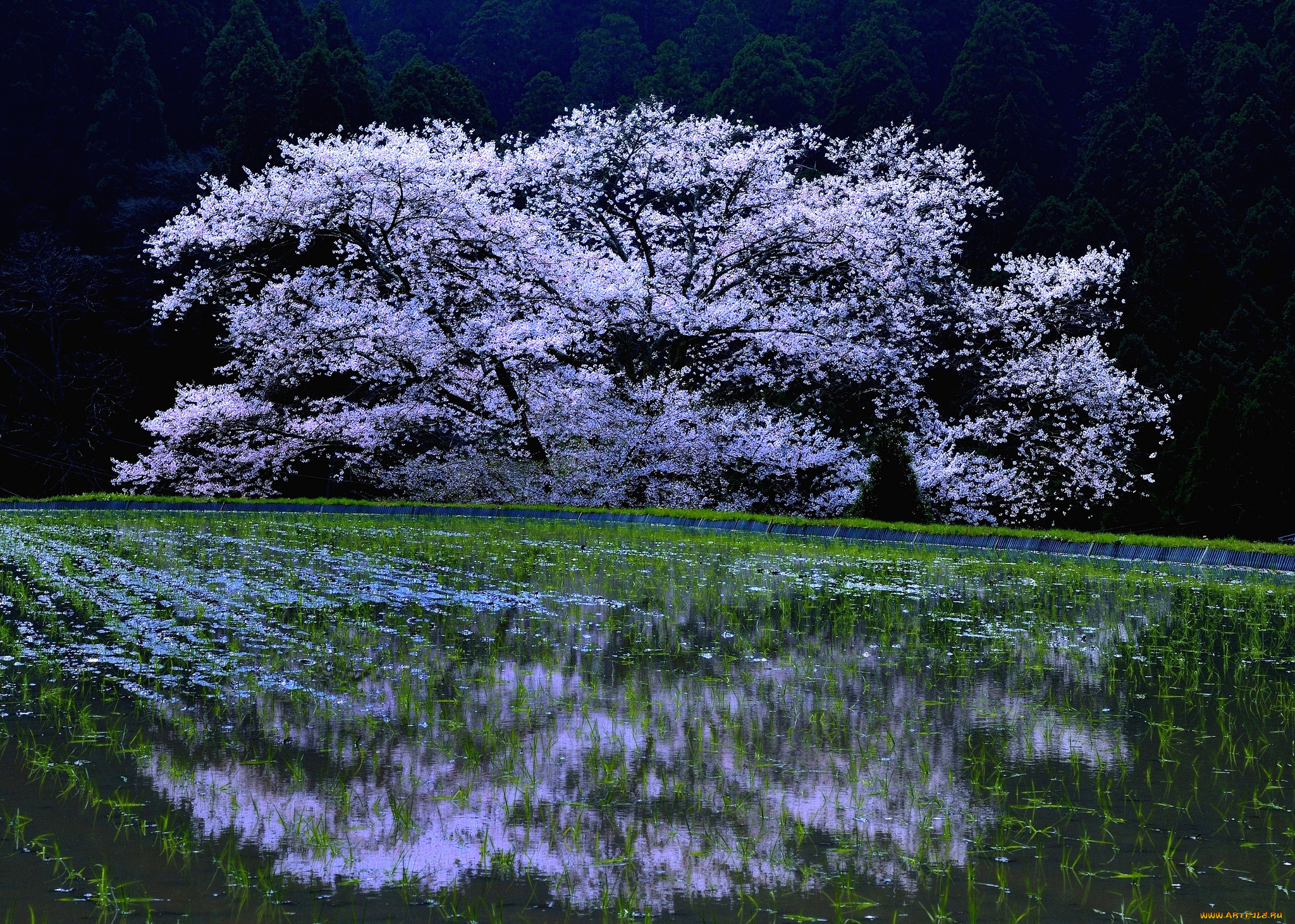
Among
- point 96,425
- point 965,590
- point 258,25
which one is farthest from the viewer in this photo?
point 258,25

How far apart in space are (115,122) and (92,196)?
3.65m

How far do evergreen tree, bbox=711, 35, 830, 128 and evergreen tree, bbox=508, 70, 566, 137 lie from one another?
764 cm

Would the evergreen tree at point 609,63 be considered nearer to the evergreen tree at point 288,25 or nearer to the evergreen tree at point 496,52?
the evergreen tree at point 496,52

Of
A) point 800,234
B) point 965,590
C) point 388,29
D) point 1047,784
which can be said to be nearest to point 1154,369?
point 800,234

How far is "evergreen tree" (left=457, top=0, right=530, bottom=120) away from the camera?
69875mm

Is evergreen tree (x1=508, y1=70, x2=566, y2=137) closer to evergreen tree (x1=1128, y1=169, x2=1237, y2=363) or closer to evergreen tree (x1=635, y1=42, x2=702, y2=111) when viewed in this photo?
evergreen tree (x1=635, y1=42, x2=702, y2=111)

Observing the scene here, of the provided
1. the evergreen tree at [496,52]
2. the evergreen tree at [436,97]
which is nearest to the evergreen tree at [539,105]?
the evergreen tree at [496,52]

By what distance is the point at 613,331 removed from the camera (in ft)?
85.3

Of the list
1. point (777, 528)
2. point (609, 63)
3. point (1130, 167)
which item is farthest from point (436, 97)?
point (777, 528)

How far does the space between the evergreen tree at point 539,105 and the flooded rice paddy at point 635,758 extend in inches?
2086

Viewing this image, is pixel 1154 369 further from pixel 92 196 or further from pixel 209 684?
pixel 209 684

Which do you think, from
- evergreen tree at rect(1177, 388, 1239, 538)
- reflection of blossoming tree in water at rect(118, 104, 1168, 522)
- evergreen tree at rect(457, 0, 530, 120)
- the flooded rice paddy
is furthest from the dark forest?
the flooded rice paddy

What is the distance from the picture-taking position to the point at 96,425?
39.1 metres

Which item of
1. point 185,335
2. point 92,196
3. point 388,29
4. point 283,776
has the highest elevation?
point 388,29
